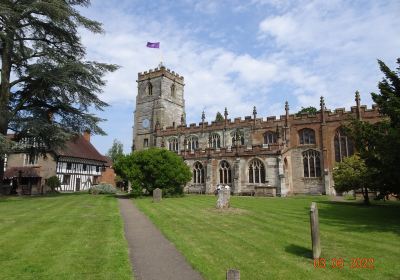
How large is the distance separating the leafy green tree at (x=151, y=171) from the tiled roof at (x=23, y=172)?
13991mm

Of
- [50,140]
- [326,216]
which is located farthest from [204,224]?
[50,140]

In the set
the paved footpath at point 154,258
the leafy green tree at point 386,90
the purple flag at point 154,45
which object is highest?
the purple flag at point 154,45

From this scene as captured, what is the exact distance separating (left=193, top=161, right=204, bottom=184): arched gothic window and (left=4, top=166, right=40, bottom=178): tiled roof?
1790 cm

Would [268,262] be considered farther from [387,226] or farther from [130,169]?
[130,169]

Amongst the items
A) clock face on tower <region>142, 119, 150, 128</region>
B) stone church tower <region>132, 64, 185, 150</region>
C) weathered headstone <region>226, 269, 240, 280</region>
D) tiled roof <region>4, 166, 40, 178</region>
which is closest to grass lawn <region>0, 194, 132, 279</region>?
weathered headstone <region>226, 269, 240, 280</region>

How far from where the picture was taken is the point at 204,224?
12.1m

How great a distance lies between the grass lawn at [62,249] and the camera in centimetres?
629

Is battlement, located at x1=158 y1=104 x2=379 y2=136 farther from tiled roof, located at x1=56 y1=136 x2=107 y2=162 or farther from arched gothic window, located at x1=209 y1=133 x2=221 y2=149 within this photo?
tiled roof, located at x1=56 y1=136 x2=107 y2=162

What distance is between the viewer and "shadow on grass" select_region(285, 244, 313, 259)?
302 inches

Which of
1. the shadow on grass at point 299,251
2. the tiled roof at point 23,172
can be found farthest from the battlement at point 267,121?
the shadow on grass at point 299,251

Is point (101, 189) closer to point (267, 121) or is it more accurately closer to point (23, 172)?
point (23, 172)

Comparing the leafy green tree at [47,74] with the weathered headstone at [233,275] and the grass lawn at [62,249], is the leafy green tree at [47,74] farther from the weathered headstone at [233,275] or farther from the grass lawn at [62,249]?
the weathered headstone at [233,275]

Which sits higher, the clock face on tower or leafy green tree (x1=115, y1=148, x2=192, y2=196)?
the clock face on tower

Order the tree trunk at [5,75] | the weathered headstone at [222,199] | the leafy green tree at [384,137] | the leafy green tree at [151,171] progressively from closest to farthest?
1. the leafy green tree at [384,137]
2. the weathered headstone at [222,199]
3. the tree trunk at [5,75]
4. the leafy green tree at [151,171]
